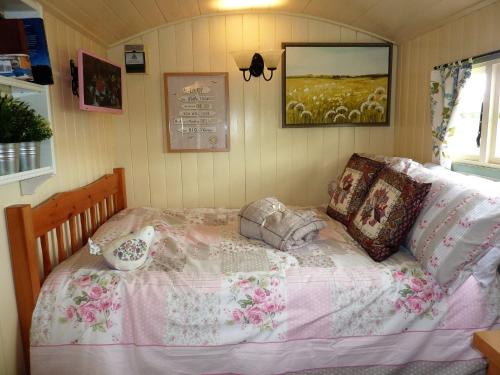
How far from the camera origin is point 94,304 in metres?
1.43

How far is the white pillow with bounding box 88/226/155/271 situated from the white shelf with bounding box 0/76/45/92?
0.67 m

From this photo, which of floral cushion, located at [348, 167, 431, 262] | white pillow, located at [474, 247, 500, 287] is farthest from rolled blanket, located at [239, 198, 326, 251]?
white pillow, located at [474, 247, 500, 287]

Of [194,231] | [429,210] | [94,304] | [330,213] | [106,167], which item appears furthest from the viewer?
[106,167]

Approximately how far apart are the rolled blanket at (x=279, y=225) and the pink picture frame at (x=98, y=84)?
1024 millimetres

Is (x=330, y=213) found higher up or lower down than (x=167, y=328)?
higher up

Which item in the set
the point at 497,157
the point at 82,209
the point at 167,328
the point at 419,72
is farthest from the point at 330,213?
the point at 82,209

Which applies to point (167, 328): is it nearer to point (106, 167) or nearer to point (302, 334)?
point (302, 334)

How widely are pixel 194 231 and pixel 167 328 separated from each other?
2.52 feet

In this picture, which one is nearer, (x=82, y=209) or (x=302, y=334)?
(x=302, y=334)

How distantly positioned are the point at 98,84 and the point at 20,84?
0.76 metres

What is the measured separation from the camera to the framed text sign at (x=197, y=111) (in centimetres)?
267

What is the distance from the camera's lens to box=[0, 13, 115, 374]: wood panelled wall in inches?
55.1

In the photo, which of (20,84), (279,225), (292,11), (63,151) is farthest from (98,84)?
(292,11)

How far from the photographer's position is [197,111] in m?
2.70
